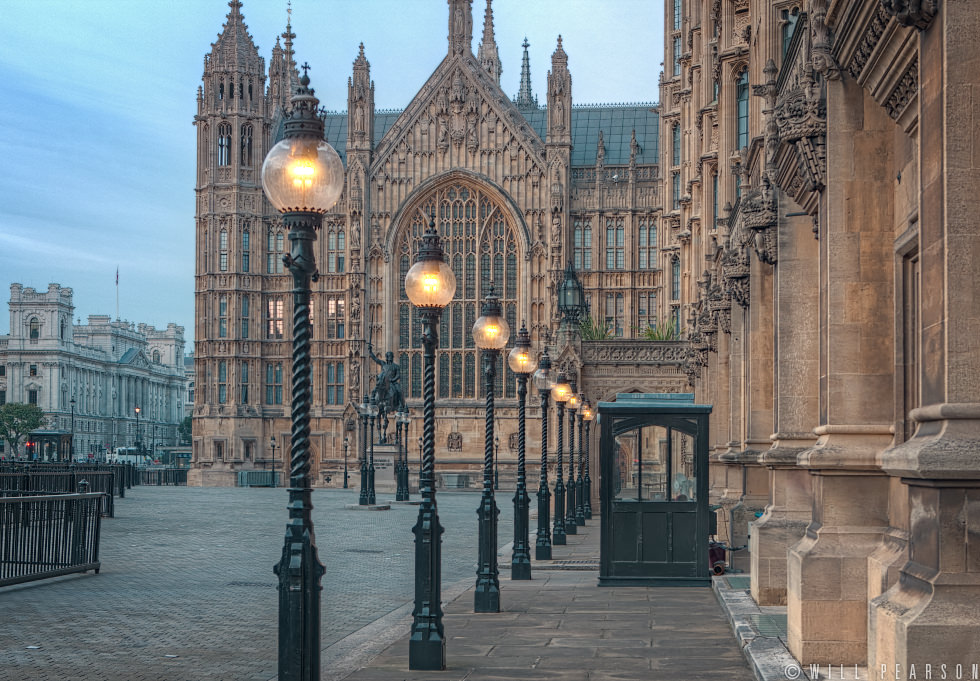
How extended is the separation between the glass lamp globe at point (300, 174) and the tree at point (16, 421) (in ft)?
399

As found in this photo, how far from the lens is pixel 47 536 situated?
18.1 meters

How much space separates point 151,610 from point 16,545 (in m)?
3.28

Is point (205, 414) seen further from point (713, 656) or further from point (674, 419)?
point (713, 656)


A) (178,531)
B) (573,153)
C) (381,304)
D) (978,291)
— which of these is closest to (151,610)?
(978,291)

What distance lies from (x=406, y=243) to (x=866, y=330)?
62.0 metres

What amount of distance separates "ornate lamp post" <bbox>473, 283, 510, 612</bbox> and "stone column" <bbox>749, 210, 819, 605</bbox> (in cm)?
310

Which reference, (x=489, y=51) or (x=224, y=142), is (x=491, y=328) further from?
(x=489, y=51)

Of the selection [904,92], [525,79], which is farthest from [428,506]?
[525,79]

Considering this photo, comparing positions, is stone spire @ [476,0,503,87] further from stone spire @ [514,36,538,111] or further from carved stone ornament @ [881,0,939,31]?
carved stone ornament @ [881,0,939,31]

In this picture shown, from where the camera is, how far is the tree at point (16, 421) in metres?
124

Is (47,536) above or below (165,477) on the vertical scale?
above

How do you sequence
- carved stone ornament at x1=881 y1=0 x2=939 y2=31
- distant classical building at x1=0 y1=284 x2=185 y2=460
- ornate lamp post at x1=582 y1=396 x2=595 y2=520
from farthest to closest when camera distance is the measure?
distant classical building at x1=0 y1=284 x2=185 y2=460, ornate lamp post at x1=582 y1=396 x2=595 y2=520, carved stone ornament at x1=881 y1=0 x2=939 y2=31

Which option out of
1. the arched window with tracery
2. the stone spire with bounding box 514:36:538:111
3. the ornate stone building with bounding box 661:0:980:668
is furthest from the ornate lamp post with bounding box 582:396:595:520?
the stone spire with bounding box 514:36:538:111

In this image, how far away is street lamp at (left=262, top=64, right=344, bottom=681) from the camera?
8.17 meters
